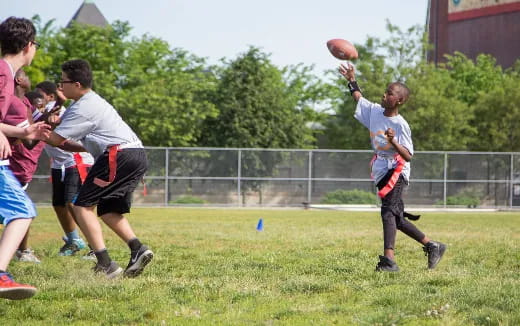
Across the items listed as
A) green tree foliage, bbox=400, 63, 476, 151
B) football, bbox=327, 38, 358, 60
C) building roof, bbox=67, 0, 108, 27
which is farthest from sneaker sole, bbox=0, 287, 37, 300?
building roof, bbox=67, 0, 108, 27

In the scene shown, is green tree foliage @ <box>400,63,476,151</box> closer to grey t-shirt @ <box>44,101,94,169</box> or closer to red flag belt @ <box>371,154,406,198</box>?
grey t-shirt @ <box>44,101,94,169</box>

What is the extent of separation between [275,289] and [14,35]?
2740 millimetres

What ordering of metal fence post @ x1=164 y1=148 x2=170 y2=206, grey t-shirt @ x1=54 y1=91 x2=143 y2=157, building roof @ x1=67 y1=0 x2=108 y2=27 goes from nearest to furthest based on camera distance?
grey t-shirt @ x1=54 y1=91 x2=143 y2=157
metal fence post @ x1=164 y1=148 x2=170 y2=206
building roof @ x1=67 y1=0 x2=108 y2=27

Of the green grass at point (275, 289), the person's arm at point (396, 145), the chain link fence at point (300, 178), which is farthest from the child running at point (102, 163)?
the chain link fence at point (300, 178)

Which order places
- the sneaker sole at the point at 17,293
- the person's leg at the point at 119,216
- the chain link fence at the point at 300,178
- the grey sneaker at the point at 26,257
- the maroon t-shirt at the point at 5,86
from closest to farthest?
the sneaker sole at the point at 17,293, the maroon t-shirt at the point at 5,86, the person's leg at the point at 119,216, the grey sneaker at the point at 26,257, the chain link fence at the point at 300,178

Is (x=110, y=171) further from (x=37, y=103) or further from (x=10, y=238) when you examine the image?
(x=37, y=103)

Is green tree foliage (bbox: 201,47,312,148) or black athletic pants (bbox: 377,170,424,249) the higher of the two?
green tree foliage (bbox: 201,47,312,148)

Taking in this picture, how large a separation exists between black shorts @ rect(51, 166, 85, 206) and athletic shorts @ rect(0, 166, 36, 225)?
13.3 feet

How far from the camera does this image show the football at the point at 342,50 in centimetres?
880

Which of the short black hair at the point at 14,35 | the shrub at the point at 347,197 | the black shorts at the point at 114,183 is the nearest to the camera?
the short black hair at the point at 14,35

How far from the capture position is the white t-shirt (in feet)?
25.3

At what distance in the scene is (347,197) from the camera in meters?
28.6

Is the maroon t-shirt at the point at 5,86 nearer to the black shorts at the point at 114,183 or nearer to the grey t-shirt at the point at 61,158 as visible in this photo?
the black shorts at the point at 114,183

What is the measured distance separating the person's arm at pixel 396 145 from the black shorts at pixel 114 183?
7.58 ft
